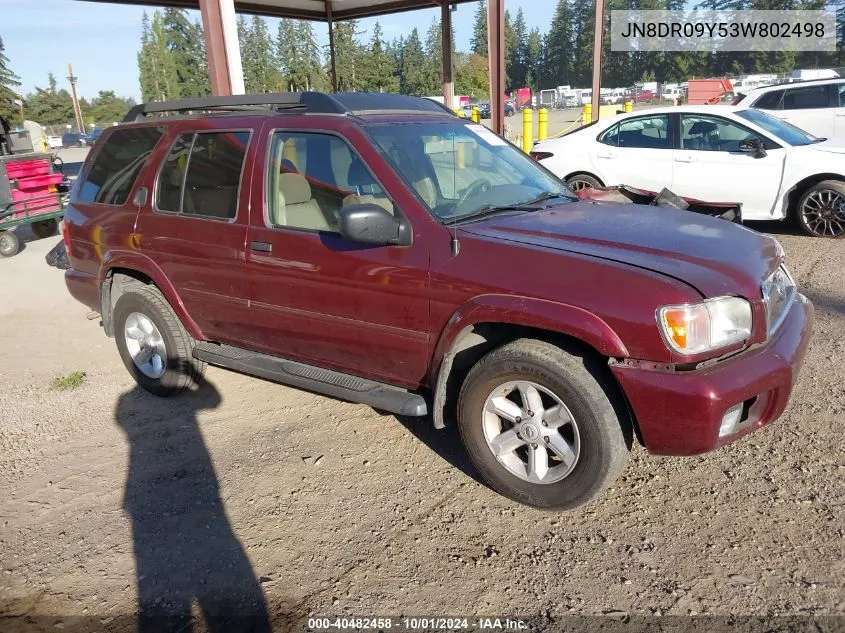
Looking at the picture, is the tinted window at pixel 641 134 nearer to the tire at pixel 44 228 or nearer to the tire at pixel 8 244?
the tire at pixel 8 244

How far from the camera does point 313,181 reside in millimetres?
3799

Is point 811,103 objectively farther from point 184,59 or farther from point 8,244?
point 184,59

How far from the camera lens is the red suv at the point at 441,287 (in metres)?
2.80

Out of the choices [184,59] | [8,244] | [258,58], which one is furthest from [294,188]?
[184,59]

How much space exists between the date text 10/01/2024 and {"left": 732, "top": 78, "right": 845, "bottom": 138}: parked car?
13028mm

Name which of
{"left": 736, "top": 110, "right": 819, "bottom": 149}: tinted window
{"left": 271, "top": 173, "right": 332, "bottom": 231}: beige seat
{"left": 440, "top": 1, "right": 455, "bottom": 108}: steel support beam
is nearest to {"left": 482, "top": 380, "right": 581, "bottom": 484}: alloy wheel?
{"left": 271, "top": 173, "right": 332, "bottom": 231}: beige seat

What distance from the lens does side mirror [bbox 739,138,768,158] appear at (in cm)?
784

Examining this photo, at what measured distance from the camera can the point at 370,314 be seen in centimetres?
349

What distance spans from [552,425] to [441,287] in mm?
820

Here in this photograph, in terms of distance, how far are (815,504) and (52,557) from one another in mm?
3504

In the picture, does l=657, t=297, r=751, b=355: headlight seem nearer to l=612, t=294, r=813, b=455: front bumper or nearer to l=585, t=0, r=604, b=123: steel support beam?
l=612, t=294, r=813, b=455: front bumper

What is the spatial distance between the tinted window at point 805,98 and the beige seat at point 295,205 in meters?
12.8

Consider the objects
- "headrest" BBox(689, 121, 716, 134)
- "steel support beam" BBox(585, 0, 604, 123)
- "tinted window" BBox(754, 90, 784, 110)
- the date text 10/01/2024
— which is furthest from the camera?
"steel support beam" BBox(585, 0, 604, 123)

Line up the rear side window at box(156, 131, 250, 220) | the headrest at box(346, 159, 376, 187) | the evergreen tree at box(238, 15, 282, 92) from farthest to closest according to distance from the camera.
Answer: the evergreen tree at box(238, 15, 282, 92) < the rear side window at box(156, 131, 250, 220) < the headrest at box(346, 159, 376, 187)
